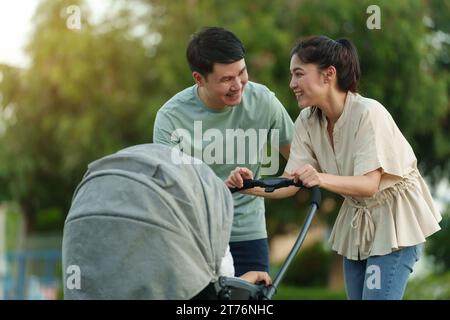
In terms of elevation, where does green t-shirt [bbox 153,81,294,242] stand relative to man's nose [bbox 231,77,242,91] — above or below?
below

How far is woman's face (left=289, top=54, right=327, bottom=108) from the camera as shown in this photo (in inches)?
166

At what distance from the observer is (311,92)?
13.8ft

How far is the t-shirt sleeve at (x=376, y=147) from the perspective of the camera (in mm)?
4098

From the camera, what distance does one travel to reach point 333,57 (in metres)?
4.23

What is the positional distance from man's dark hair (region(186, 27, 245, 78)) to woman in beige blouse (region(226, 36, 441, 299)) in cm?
34

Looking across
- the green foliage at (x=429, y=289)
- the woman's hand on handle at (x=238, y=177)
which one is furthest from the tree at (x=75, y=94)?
the woman's hand on handle at (x=238, y=177)

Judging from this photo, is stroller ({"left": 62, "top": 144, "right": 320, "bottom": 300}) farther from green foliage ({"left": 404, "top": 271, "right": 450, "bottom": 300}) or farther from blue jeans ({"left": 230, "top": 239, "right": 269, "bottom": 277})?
green foliage ({"left": 404, "top": 271, "right": 450, "bottom": 300})

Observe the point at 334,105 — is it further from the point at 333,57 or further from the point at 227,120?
the point at 227,120

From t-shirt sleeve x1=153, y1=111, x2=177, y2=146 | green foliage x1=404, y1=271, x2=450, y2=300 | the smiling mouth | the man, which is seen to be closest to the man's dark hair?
the man

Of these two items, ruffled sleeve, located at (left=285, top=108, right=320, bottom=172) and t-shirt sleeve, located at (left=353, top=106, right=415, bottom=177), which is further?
ruffled sleeve, located at (left=285, top=108, right=320, bottom=172)

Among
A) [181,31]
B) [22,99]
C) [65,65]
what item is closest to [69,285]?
[181,31]

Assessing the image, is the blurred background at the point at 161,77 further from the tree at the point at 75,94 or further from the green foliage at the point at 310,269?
the green foliage at the point at 310,269

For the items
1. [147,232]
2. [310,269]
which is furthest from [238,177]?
[310,269]
